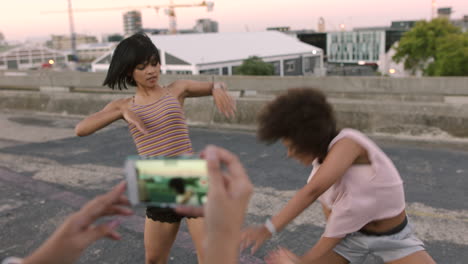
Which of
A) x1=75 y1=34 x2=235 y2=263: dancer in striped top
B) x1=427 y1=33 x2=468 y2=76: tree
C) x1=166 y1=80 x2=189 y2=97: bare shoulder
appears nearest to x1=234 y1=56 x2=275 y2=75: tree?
x1=427 y1=33 x2=468 y2=76: tree

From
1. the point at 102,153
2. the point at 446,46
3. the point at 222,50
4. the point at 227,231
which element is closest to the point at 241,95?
the point at 102,153

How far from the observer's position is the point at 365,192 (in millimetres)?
2412

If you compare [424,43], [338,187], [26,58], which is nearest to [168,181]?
[338,187]

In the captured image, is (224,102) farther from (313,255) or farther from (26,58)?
(26,58)

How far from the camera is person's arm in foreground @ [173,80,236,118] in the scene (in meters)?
3.01

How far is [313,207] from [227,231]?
421 cm

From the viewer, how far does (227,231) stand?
1127 millimetres

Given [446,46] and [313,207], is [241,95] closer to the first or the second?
[313,207]

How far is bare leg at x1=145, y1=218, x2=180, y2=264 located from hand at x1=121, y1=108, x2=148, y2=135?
2.10ft

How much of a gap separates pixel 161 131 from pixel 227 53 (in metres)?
83.4

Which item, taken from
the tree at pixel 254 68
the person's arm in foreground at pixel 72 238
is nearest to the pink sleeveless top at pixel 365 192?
the person's arm in foreground at pixel 72 238

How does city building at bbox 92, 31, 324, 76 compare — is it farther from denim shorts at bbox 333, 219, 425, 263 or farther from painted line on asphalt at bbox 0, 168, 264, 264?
denim shorts at bbox 333, 219, 425, 263

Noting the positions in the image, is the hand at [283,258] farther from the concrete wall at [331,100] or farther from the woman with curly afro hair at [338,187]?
the concrete wall at [331,100]

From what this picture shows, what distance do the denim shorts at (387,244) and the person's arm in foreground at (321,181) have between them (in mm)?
483
